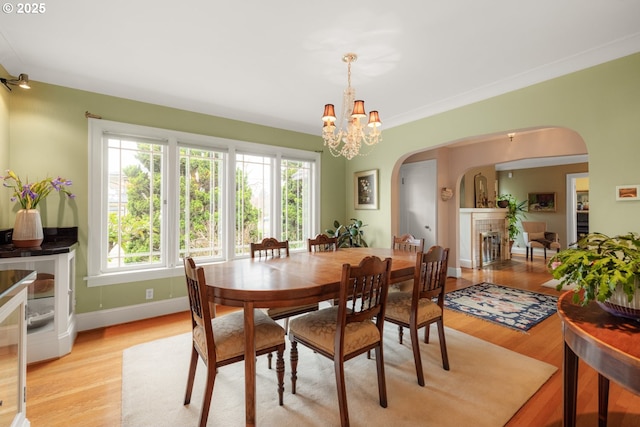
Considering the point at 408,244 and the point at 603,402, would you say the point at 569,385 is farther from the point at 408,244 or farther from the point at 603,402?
the point at 408,244

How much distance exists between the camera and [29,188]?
2.51 m

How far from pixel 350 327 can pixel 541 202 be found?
342 inches

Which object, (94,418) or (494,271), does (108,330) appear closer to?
(94,418)

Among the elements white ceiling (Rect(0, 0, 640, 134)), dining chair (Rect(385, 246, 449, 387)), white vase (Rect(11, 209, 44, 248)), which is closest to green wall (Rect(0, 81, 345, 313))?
white ceiling (Rect(0, 0, 640, 134))

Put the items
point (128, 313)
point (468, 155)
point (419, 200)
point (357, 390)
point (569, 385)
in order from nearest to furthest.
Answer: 1. point (569, 385)
2. point (357, 390)
3. point (128, 313)
4. point (468, 155)
5. point (419, 200)

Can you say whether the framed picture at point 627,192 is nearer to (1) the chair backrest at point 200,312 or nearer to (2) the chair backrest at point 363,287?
(2) the chair backrest at point 363,287

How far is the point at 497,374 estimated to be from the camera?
217 centimetres

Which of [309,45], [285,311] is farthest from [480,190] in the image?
[285,311]

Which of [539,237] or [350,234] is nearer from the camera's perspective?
[350,234]

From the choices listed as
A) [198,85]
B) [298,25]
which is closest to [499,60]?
[298,25]

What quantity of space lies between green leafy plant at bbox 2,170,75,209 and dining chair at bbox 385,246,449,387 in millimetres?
3189

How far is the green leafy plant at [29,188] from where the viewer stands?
8.21 feet

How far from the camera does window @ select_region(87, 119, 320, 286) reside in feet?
10.3

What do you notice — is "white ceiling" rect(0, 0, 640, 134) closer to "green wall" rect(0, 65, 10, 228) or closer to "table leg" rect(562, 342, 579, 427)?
"green wall" rect(0, 65, 10, 228)
